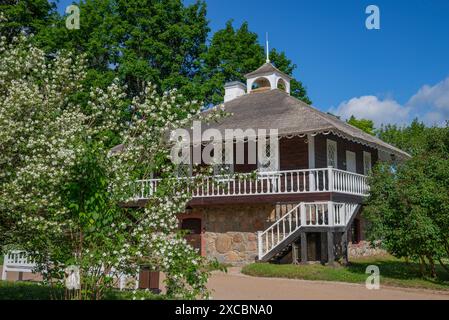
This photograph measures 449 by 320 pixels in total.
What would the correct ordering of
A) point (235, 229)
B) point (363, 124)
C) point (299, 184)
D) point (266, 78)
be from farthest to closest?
1. point (363, 124)
2. point (266, 78)
3. point (235, 229)
4. point (299, 184)

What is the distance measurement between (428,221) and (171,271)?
8831 millimetres

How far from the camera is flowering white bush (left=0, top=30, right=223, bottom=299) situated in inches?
253

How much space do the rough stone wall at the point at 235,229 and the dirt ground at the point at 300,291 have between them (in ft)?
13.2

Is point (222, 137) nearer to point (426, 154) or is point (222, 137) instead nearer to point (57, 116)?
point (426, 154)

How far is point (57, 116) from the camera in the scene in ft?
31.2

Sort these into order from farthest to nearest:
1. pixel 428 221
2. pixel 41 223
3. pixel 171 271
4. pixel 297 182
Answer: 1. pixel 297 182
2. pixel 428 221
3. pixel 41 223
4. pixel 171 271

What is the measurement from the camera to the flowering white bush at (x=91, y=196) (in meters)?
6.43

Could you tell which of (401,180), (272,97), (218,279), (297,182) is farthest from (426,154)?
(272,97)

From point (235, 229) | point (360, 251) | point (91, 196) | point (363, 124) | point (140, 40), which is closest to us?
point (91, 196)

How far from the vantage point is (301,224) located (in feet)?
53.9

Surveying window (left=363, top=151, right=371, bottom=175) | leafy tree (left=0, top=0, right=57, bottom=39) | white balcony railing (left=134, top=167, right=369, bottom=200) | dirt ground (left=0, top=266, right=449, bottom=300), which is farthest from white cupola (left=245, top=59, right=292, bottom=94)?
leafy tree (left=0, top=0, right=57, bottom=39)

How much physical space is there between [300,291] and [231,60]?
24053 mm

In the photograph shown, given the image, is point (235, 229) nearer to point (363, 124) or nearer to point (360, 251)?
point (360, 251)

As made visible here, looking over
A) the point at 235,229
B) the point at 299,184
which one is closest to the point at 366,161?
the point at 299,184
